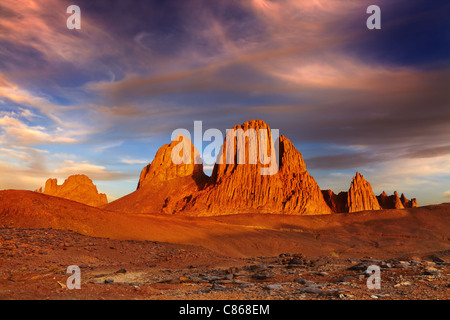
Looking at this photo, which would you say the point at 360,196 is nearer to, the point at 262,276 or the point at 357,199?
the point at 357,199

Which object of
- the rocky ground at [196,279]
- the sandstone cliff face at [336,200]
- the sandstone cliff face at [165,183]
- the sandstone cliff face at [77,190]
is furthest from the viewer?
the sandstone cliff face at [77,190]

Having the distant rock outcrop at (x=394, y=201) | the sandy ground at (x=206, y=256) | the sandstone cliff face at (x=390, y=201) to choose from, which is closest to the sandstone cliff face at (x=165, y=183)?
the sandy ground at (x=206, y=256)

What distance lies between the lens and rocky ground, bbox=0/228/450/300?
28.7 feet

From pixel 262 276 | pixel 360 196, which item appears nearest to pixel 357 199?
pixel 360 196

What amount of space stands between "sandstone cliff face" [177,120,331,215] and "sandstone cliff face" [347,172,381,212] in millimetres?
11106

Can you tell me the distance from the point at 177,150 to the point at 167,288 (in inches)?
5403

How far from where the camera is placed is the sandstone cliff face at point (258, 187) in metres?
102

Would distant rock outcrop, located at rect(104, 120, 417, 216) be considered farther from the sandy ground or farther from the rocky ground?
the rocky ground

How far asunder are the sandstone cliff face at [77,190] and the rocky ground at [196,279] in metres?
148

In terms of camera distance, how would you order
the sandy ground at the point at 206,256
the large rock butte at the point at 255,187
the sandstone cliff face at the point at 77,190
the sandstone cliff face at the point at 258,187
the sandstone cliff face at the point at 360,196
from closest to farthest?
1. the sandy ground at the point at 206,256
2. the sandstone cliff face at the point at 258,187
3. the large rock butte at the point at 255,187
4. the sandstone cliff face at the point at 360,196
5. the sandstone cliff face at the point at 77,190

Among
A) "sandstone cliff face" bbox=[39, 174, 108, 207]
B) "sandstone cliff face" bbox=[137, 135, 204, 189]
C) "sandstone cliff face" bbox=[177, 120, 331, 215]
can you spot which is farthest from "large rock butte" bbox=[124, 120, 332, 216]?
"sandstone cliff face" bbox=[39, 174, 108, 207]

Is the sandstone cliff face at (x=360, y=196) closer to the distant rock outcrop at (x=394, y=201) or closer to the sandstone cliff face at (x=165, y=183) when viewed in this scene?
the distant rock outcrop at (x=394, y=201)

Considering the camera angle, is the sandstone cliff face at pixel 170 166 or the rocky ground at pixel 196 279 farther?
the sandstone cliff face at pixel 170 166
